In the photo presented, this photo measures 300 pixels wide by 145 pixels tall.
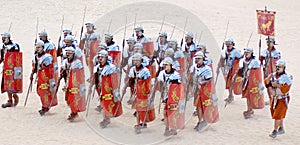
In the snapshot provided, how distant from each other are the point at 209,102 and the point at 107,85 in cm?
201

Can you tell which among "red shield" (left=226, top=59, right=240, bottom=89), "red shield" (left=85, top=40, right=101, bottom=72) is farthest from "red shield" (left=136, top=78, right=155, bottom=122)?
"red shield" (left=85, top=40, right=101, bottom=72)

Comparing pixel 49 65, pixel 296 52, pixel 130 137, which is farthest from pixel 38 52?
pixel 296 52

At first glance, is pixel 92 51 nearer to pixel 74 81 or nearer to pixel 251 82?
pixel 74 81

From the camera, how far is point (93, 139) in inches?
499

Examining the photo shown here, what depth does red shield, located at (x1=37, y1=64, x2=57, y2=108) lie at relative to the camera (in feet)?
45.1

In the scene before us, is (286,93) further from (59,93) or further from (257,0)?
(257,0)

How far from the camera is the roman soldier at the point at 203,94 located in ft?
42.3

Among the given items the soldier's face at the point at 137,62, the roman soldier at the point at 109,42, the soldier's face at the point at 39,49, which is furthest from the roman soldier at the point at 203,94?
the soldier's face at the point at 39,49

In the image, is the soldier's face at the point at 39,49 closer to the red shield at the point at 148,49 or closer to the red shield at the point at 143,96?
the red shield at the point at 143,96

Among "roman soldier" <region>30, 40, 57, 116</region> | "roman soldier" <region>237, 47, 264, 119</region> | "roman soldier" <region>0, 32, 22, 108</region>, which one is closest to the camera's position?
"roman soldier" <region>30, 40, 57, 116</region>

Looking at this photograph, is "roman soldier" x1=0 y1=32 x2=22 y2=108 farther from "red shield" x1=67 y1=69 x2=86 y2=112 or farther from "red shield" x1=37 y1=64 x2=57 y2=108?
"red shield" x1=67 y1=69 x2=86 y2=112

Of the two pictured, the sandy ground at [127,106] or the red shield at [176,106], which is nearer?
the red shield at [176,106]

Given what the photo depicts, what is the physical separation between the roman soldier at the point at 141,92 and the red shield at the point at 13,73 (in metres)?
2.80

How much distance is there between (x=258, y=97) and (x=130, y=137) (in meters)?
3.02
